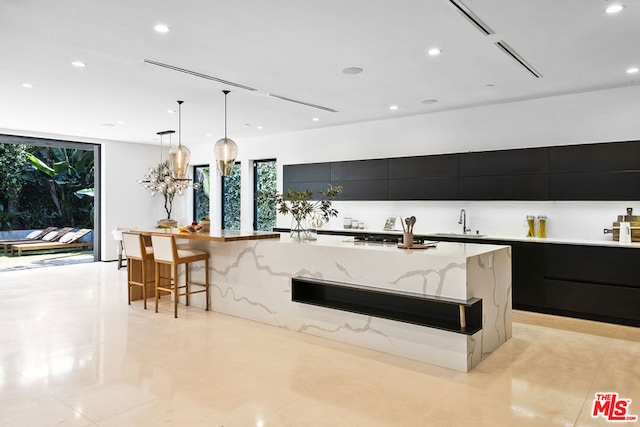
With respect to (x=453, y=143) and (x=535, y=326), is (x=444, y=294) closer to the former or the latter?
(x=535, y=326)

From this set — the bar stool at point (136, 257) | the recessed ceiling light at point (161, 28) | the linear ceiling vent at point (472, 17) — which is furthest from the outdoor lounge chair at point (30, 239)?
the linear ceiling vent at point (472, 17)

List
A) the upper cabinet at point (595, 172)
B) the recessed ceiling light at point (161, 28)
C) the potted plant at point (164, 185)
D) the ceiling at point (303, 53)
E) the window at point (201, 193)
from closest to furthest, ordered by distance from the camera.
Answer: the ceiling at point (303, 53) → the recessed ceiling light at point (161, 28) → the upper cabinet at point (595, 172) → the potted plant at point (164, 185) → the window at point (201, 193)

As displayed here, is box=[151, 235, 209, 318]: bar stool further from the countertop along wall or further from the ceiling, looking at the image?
the countertop along wall

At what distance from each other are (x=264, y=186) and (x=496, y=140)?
498cm

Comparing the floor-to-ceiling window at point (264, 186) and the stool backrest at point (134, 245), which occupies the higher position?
the floor-to-ceiling window at point (264, 186)

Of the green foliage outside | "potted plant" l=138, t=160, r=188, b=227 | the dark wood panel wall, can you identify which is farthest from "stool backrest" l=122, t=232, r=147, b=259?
the green foliage outside

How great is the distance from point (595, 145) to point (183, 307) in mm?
5469

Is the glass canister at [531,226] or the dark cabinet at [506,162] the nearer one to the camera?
the dark cabinet at [506,162]

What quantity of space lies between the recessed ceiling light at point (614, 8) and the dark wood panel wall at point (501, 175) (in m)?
2.41

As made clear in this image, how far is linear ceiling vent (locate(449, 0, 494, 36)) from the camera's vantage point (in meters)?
3.07

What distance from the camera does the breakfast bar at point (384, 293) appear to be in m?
3.61

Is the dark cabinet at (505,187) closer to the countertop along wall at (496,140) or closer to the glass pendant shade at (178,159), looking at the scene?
the countertop along wall at (496,140)

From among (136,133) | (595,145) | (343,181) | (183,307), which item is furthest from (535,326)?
(136,133)

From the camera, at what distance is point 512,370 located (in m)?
3.53
